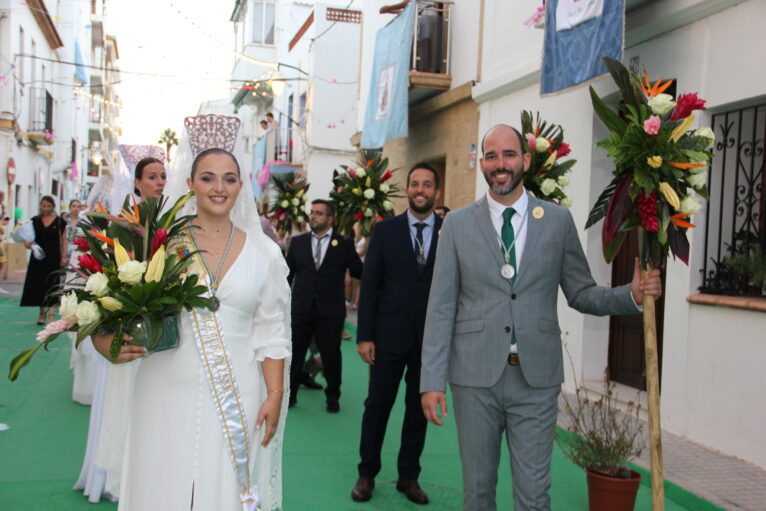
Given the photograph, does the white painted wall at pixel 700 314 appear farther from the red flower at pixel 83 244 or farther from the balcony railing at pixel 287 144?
the balcony railing at pixel 287 144

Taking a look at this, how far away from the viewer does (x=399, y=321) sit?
218 inches

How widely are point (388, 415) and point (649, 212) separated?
249 cm

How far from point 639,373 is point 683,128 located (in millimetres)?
5339

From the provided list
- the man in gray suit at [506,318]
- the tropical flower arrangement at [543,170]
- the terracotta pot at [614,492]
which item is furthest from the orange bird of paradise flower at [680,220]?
the terracotta pot at [614,492]

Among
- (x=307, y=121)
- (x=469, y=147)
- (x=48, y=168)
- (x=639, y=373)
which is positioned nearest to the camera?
(x=639, y=373)

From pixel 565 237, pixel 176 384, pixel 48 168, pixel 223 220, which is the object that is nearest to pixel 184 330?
pixel 176 384

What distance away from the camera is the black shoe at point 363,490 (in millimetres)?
5418

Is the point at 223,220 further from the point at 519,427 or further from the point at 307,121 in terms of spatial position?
the point at 307,121

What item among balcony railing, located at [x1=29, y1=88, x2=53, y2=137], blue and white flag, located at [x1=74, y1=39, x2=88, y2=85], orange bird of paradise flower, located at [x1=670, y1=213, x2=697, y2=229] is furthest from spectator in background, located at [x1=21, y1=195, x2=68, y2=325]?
Result: blue and white flag, located at [x1=74, y1=39, x2=88, y2=85]

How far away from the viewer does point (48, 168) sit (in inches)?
1355

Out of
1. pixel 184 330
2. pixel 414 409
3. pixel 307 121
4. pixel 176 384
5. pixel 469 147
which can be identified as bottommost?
pixel 414 409

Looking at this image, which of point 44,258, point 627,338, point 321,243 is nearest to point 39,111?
point 44,258

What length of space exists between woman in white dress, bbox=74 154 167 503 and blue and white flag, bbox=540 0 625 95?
457 cm

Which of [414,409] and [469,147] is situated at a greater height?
[469,147]
